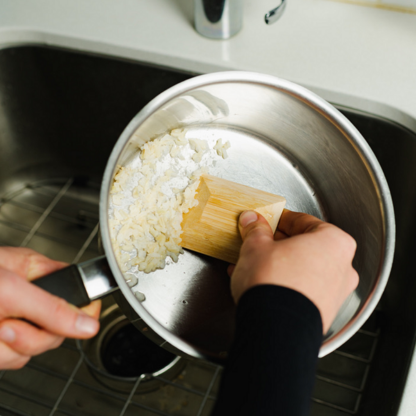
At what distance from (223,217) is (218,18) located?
1.09ft

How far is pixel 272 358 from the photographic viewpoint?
30 centimetres

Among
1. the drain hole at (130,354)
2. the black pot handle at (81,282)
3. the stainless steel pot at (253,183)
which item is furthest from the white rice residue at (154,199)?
the drain hole at (130,354)

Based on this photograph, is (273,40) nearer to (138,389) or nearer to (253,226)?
(253,226)

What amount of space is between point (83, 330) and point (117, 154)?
0.16m

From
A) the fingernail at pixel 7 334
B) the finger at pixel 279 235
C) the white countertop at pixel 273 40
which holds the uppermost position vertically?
the white countertop at pixel 273 40

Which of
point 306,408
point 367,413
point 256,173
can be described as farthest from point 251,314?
point 367,413

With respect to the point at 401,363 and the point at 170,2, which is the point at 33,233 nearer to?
the point at 170,2

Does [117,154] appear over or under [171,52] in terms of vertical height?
under

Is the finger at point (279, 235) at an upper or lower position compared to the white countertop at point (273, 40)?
lower

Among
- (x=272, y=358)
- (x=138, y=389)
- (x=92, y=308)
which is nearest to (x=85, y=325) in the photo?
(x=92, y=308)

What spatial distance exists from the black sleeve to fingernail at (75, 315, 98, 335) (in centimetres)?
12

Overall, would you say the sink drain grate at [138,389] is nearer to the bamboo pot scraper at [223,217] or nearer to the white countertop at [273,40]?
the bamboo pot scraper at [223,217]

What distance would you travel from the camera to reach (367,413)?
597 millimetres

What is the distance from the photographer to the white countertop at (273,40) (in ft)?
2.00
